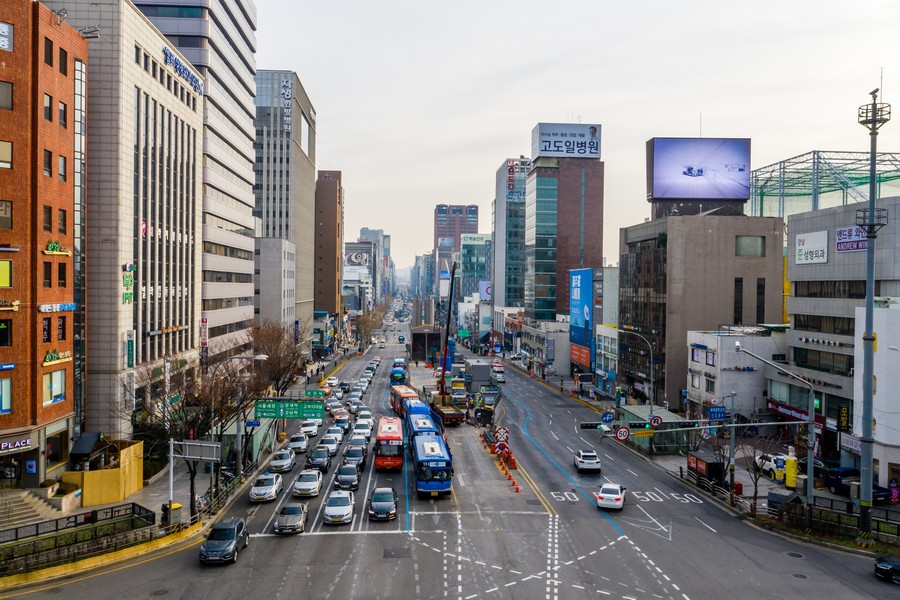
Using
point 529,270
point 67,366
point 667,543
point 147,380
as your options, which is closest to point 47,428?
point 67,366

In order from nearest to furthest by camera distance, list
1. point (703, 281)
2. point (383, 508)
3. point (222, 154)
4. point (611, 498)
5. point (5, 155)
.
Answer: point (383, 508) → point (5, 155) → point (611, 498) → point (222, 154) → point (703, 281)

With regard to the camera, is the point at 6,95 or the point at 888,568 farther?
the point at 6,95

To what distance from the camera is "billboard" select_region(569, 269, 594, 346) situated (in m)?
115

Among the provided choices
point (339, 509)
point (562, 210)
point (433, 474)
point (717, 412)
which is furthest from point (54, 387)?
point (562, 210)

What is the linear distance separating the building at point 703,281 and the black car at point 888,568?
5132 cm

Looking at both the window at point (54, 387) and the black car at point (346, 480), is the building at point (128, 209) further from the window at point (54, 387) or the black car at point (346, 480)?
the black car at point (346, 480)

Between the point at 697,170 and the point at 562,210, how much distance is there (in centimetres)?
7052

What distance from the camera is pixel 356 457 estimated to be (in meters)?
52.4

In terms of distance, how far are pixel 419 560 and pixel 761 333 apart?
52460 mm

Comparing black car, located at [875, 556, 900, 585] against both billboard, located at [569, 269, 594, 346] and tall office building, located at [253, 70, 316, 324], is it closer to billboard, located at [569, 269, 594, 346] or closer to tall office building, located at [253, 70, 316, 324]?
billboard, located at [569, 269, 594, 346]

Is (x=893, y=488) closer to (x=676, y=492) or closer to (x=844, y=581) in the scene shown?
(x=676, y=492)

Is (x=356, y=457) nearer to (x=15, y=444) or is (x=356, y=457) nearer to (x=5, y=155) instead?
(x=15, y=444)

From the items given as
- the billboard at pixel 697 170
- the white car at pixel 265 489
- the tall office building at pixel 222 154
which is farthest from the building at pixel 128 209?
the billboard at pixel 697 170

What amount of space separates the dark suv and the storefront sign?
14837mm
